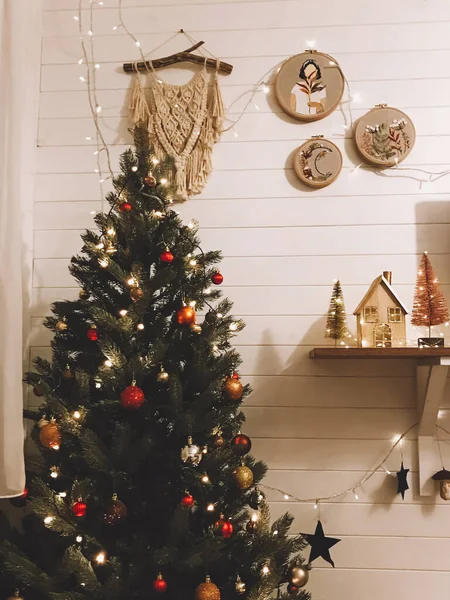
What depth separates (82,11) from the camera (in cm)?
214

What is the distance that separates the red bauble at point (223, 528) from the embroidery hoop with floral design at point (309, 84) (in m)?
1.30

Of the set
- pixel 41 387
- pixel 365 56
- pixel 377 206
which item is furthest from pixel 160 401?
pixel 365 56

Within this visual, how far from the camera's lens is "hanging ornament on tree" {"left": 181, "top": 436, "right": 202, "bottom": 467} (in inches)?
55.7

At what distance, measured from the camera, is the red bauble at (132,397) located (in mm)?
1406

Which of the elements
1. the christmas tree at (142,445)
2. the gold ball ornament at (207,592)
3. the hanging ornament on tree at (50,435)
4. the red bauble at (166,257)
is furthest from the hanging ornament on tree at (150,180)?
the gold ball ornament at (207,592)

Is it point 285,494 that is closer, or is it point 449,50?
point 285,494

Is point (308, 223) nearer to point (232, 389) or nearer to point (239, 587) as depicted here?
point (232, 389)

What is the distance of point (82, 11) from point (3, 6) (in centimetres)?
76

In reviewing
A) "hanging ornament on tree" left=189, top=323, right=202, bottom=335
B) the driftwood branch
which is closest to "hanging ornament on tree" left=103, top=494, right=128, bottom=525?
"hanging ornament on tree" left=189, top=323, right=202, bottom=335

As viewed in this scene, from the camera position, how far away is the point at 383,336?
1785 millimetres

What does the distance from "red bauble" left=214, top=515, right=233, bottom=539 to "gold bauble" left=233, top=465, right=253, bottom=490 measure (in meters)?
0.10

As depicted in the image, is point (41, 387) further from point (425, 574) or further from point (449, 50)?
point (449, 50)

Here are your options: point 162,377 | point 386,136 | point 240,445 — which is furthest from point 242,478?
point 386,136

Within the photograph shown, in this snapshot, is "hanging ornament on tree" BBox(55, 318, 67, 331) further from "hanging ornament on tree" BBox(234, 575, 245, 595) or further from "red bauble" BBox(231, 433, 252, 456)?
"hanging ornament on tree" BBox(234, 575, 245, 595)
